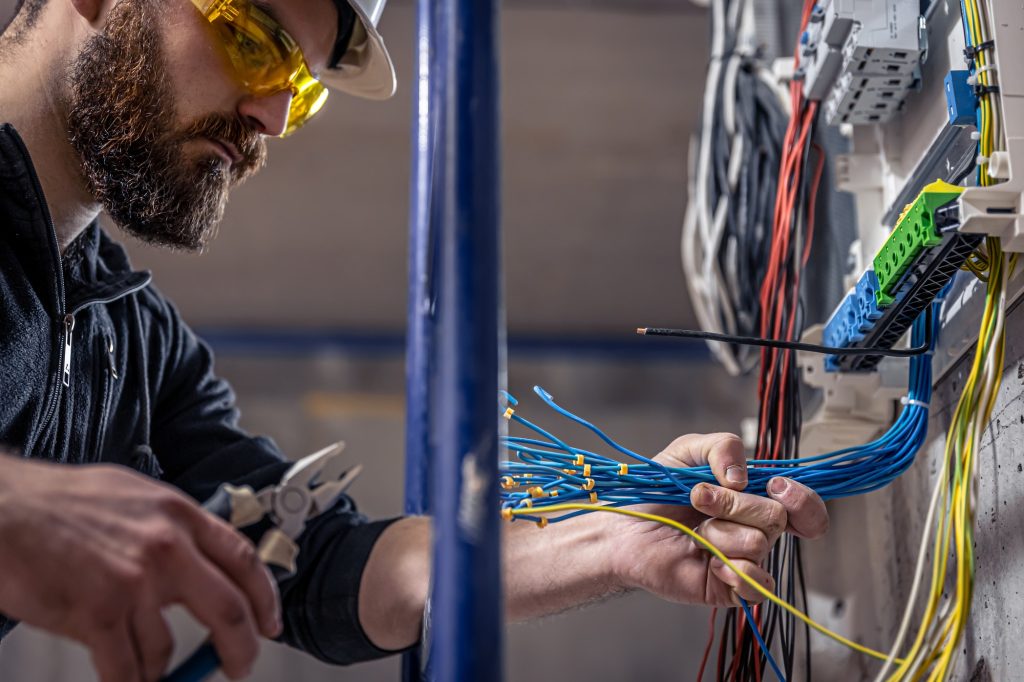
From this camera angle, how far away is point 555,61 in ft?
10.3

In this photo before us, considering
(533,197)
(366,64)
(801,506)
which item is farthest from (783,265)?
(533,197)

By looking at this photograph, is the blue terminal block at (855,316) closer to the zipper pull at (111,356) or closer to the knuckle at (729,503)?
the knuckle at (729,503)

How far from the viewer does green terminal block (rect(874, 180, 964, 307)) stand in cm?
93

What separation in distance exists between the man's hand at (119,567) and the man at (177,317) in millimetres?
381

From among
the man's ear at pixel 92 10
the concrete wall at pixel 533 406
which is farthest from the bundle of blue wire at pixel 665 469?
A: the concrete wall at pixel 533 406

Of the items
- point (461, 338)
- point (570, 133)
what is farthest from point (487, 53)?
point (570, 133)

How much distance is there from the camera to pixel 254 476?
1.33m

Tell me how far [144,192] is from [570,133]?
2225mm

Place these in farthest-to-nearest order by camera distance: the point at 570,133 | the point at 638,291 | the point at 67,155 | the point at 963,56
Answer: the point at 638,291 → the point at 570,133 → the point at 67,155 → the point at 963,56

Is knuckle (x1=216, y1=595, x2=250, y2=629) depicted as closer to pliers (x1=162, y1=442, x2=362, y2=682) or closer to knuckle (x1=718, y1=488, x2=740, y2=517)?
pliers (x1=162, y1=442, x2=362, y2=682)

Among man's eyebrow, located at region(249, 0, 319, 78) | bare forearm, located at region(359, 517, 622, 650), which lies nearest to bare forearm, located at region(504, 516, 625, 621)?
bare forearm, located at region(359, 517, 622, 650)

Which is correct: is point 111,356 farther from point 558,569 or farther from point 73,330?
point 558,569

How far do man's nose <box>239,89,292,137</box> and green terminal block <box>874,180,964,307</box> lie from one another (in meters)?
0.82

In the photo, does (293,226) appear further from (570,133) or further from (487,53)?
(487,53)
